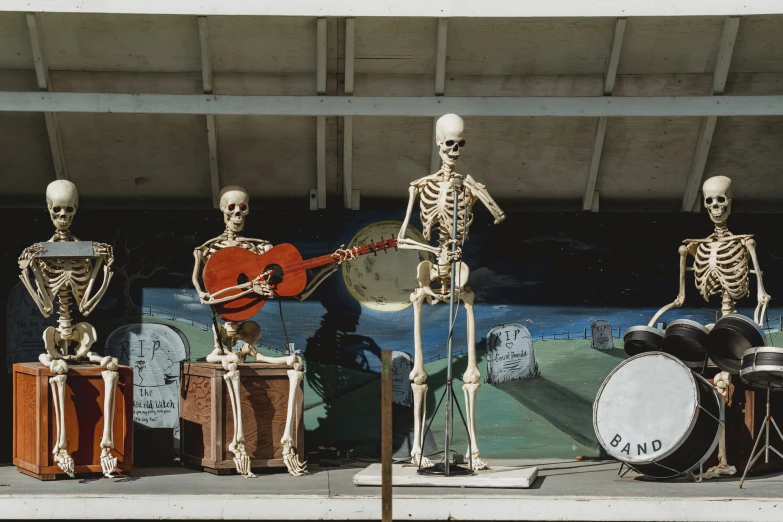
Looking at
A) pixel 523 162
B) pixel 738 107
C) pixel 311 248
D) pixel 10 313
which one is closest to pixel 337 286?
pixel 311 248

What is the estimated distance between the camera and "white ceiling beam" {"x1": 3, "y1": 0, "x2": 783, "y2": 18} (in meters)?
8.66

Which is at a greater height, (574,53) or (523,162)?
(574,53)

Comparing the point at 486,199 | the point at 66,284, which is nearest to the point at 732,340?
the point at 486,199

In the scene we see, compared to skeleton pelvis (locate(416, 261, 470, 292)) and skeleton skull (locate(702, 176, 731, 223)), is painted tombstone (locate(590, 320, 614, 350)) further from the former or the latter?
skeleton pelvis (locate(416, 261, 470, 292))

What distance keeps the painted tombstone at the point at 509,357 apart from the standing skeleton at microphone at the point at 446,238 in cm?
143

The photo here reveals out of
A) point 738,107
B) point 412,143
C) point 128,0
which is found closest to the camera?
point 128,0

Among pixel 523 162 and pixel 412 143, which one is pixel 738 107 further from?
pixel 412 143

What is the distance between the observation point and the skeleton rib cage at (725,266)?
9.27 meters

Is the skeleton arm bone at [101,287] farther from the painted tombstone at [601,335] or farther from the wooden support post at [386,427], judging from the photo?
the painted tombstone at [601,335]

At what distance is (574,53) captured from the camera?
9.48 m

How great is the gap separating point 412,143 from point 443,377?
6.19 feet

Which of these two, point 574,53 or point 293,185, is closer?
point 574,53

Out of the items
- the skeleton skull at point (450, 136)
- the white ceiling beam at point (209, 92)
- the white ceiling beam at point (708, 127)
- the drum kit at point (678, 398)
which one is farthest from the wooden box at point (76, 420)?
the white ceiling beam at point (708, 127)

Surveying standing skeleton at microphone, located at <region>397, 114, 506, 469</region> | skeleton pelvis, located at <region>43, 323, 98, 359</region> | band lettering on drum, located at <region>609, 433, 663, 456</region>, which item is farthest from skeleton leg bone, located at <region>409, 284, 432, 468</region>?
skeleton pelvis, located at <region>43, 323, 98, 359</region>
